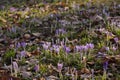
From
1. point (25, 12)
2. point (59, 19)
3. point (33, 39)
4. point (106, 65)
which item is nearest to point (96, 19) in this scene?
point (59, 19)

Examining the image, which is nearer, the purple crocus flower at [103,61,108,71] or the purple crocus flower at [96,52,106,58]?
the purple crocus flower at [103,61,108,71]

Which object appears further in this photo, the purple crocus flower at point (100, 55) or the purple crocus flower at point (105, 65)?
the purple crocus flower at point (100, 55)

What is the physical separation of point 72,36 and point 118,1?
266 cm

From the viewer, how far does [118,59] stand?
5.33 m

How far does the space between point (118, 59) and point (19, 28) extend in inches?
118

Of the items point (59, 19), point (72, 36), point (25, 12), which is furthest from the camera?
point (25, 12)

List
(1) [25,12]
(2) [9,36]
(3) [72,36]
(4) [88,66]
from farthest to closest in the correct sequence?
(1) [25,12] → (2) [9,36] → (3) [72,36] → (4) [88,66]

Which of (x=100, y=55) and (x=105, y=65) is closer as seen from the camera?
(x=105, y=65)

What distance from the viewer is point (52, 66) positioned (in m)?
5.34

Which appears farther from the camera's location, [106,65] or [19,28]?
[19,28]

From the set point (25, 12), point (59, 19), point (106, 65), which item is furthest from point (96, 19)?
point (106, 65)

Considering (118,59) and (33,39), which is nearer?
(118,59)

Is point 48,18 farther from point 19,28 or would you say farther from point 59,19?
point 19,28

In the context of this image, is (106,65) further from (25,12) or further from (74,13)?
(25,12)
